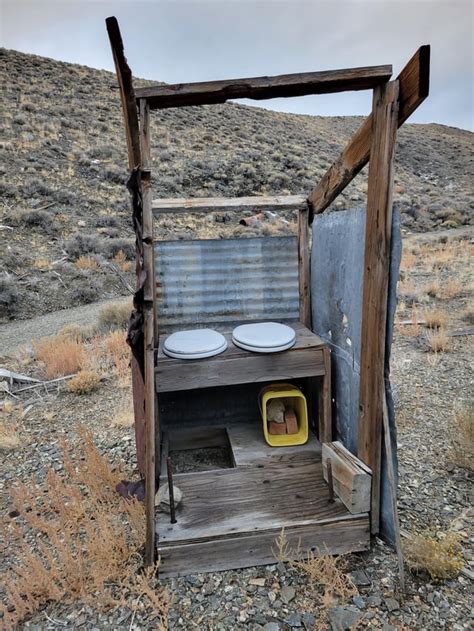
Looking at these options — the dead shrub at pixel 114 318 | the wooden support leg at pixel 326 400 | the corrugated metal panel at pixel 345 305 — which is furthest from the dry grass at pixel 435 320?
the dead shrub at pixel 114 318

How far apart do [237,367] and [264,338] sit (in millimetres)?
248

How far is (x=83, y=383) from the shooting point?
4293 millimetres

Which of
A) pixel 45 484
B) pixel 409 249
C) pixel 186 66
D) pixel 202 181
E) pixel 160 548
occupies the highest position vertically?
pixel 186 66

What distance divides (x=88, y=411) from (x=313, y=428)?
7.05 ft

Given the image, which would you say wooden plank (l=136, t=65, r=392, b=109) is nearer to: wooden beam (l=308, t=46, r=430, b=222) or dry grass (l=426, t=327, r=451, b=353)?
wooden beam (l=308, t=46, r=430, b=222)

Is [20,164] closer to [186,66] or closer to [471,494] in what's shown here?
[471,494]

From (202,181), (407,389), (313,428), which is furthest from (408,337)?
(202,181)

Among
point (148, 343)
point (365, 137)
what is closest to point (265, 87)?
point (365, 137)

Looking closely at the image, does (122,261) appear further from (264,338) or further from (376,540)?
(376,540)

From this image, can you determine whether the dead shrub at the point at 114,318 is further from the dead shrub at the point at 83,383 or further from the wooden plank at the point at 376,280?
the wooden plank at the point at 376,280

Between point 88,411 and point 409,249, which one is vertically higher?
point 409,249

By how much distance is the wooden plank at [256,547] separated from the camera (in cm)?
195

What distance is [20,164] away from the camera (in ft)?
46.1

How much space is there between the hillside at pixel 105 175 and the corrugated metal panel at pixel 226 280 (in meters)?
2.45
